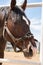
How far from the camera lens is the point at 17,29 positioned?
2.71 feet

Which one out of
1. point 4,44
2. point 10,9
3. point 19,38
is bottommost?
point 4,44

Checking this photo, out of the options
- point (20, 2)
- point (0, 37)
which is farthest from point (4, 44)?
point (20, 2)

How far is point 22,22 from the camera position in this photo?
822mm

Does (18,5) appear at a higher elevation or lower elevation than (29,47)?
higher

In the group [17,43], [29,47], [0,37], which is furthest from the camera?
[0,37]

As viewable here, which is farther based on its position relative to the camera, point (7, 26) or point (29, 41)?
point (7, 26)

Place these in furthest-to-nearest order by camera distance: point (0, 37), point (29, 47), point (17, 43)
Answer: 1. point (0, 37)
2. point (17, 43)
3. point (29, 47)

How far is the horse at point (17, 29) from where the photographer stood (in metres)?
0.76

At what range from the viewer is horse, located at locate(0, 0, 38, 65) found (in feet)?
2.50

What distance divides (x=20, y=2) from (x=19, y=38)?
0.23m

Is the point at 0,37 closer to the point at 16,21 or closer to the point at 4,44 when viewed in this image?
the point at 4,44

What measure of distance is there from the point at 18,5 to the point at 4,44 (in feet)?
0.85

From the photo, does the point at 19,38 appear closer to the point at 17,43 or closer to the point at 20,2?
the point at 17,43

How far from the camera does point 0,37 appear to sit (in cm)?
98
